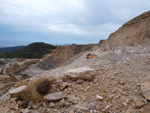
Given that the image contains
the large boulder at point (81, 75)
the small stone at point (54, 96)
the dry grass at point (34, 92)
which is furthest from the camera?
the large boulder at point (81, 75)

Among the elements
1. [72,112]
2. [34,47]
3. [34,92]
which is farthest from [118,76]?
[34,47]

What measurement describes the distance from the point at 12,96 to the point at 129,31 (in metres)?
16.6

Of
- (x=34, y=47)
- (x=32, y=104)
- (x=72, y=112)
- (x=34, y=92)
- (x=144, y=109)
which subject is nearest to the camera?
(x=144, y=109)

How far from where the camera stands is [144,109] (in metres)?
2.37

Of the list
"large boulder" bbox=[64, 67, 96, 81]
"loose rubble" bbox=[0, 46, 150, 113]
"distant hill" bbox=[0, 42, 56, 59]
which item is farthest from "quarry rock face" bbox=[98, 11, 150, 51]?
"distant hill" bbox=[0, 42, 56, 59]

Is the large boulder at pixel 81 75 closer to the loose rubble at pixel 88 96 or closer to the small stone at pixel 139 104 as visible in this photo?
the loose rubble at pixel 88 96

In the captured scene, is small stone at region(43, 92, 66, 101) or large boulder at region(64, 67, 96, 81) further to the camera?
large boulder at region(64, 67, 96, 81)

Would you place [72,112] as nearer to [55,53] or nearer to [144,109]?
[144,109]

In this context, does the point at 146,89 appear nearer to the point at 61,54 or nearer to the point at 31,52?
the point at 61,54

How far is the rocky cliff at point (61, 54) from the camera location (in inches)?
1173

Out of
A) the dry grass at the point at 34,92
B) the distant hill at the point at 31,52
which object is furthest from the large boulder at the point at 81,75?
the distant hill at the point at 31,52

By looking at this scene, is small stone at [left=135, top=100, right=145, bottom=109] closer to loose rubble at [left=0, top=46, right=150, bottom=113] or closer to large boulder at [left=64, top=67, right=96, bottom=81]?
loose rubble at [left=0, top=46, right=150, bottom=113]

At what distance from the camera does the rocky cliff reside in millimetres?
29797

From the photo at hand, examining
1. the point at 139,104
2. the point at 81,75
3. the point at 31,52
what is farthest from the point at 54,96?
the point at 31,52
